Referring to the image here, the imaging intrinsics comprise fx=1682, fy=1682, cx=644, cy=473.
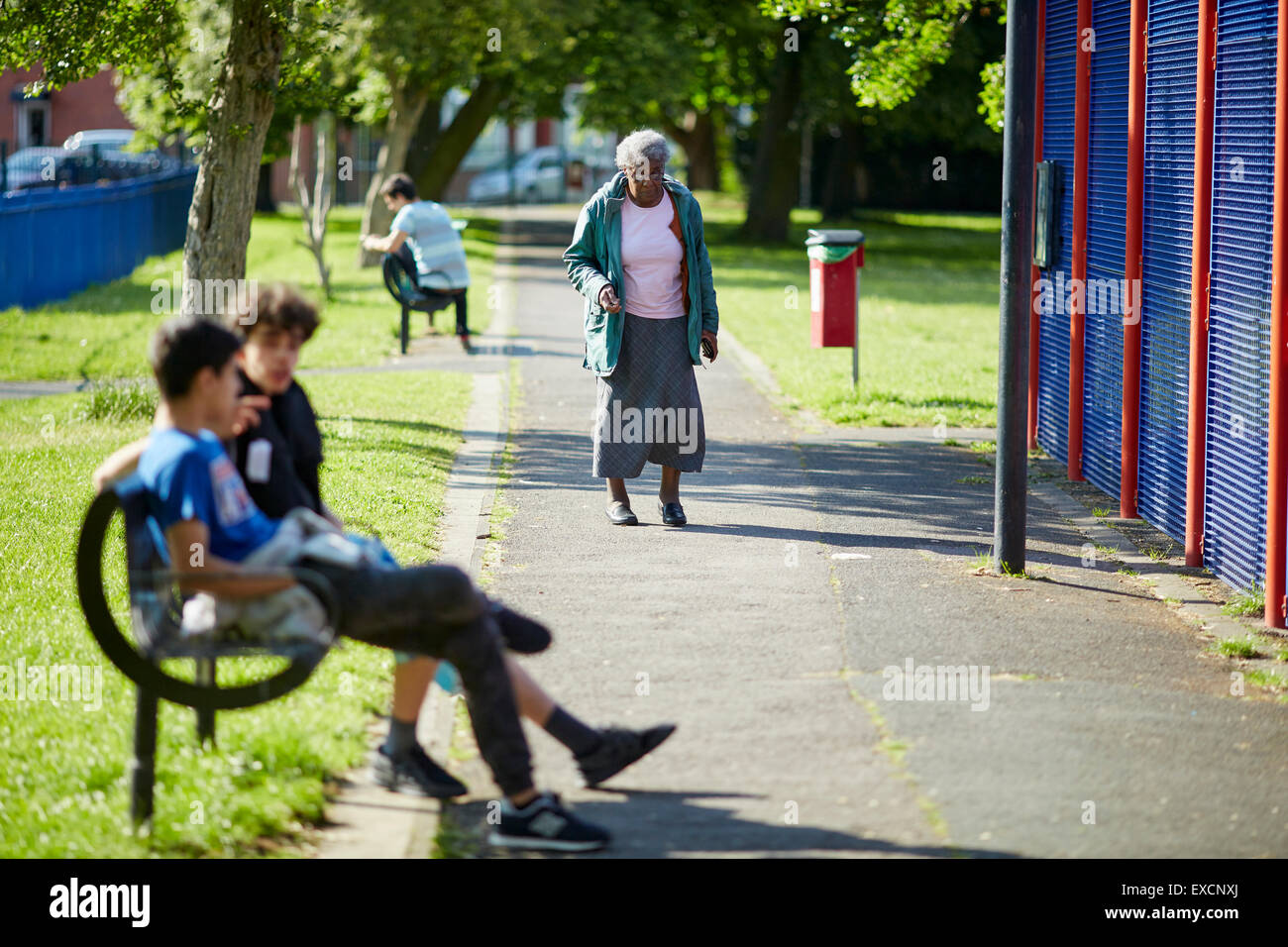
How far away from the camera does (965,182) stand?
54375 mm

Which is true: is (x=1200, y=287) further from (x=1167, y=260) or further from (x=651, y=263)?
(x=651, y=263)

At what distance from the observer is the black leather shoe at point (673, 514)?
8.35 meters

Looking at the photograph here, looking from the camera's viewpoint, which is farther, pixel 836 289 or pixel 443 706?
pixel 836 289

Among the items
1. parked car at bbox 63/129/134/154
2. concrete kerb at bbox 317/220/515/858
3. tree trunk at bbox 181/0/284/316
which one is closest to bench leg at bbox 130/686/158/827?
concrete kerb at bbox 317/220/515/858

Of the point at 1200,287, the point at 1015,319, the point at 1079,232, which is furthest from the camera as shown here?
the point at 1079,232

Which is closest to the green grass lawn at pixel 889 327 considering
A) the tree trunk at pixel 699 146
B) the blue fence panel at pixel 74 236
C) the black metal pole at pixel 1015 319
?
the black metal pole at pixel 1015 319

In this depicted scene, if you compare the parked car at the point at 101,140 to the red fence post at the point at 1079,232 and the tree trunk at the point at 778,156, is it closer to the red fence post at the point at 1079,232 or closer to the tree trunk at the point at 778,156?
the tree trunk at the point at 778,156

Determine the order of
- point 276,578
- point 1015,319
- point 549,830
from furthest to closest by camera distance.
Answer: point 1015,319, point 549,830, point 276,578

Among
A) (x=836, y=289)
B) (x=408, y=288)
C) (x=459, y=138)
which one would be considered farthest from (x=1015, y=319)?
(x=459, y=138)

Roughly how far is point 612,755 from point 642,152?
3.95 metres

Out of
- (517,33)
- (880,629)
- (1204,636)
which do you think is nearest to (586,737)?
(880,629)

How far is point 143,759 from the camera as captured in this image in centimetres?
423

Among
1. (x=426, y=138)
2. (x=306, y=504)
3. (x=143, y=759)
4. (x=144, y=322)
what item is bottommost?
(x=143, y=759)
